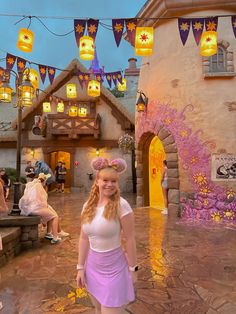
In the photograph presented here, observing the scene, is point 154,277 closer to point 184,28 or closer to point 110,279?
point 110,279

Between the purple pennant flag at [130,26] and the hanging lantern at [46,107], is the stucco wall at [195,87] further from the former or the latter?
the hanging lantern at [46,107]

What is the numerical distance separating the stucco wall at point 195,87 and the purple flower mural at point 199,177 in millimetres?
184

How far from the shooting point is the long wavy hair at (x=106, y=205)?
2186 millimetres

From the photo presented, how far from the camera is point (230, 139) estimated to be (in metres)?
7.91

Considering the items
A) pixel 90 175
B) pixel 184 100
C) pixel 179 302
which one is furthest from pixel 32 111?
pixel 179 302

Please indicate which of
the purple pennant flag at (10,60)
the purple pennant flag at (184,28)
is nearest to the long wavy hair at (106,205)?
the purple pennant flag at (184,28)

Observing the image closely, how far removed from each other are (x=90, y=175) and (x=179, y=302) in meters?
12.9

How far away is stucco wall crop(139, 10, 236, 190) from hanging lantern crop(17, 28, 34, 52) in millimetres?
4207

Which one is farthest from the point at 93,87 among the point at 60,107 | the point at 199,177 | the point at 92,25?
the point at 199,177

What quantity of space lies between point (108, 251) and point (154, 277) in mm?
2142

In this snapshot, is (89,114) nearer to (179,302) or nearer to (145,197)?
(145,197)

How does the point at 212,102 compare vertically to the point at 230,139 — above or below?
above

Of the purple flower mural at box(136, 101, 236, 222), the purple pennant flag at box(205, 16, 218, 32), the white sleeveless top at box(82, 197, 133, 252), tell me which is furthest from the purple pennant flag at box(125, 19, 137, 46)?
the white sleeveless top at box(82, 197, 133, 252)

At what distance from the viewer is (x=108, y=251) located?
2.17m
